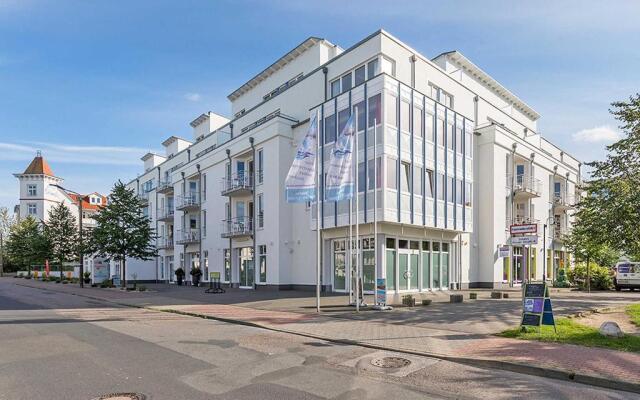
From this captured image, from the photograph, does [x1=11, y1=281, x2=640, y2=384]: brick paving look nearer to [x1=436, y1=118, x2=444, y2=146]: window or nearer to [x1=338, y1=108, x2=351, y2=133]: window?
[x1=338, y1=108, x2=351, y2=133]: window

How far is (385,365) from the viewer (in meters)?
8.16

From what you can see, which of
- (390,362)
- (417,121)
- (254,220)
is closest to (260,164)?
(254,220)

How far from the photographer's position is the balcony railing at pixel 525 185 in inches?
1231

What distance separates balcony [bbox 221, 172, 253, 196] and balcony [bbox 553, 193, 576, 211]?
25218mm

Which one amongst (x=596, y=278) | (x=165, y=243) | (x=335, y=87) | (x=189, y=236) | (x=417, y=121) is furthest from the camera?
(x=165, y=243)

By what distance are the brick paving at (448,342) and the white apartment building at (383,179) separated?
6.90 m

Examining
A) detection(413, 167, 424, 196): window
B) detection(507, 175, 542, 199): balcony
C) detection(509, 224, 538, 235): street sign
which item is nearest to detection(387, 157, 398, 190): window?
detection(413, 167, 424, 196): window

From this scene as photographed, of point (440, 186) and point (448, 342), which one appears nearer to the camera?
point (448, 342)

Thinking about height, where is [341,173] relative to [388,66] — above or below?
below

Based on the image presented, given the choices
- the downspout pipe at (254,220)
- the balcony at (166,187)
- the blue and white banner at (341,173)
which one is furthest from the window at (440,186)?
the balcony at (166,187)

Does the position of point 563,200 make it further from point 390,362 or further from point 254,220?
point 390,362

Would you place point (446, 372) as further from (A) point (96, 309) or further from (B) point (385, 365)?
(A) point (96, 309)

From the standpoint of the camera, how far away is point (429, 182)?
23781 mm

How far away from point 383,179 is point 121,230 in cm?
2018
